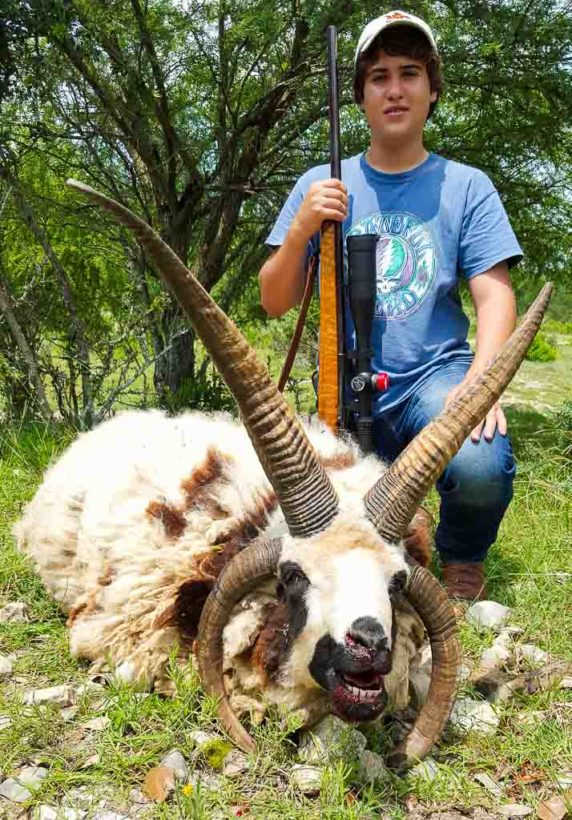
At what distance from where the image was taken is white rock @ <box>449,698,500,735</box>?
2.84 m

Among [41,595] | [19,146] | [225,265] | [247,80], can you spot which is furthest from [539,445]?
[19,146]

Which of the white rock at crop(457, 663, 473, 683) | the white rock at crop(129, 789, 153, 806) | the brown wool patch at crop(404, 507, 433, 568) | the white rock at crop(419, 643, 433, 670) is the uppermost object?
the brown wool patch at crop(404, 507, 433, 568)

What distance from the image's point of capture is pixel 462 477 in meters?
3.54

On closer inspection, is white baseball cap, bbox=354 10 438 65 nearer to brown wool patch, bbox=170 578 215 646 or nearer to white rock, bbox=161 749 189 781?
brown wool patch, bbox=170 578 215 646

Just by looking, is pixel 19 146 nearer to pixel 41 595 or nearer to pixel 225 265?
pixel 225 265

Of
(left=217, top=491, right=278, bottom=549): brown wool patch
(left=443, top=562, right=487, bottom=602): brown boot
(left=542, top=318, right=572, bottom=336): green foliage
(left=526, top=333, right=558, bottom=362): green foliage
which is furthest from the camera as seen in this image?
(left=542, top=318, right=572, bottom=336): green foliage

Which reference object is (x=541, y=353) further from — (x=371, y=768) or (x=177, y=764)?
(x=177, y=764)

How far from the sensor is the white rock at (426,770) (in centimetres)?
258

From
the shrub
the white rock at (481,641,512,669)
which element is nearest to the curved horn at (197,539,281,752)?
the white rock at (481,641,512,669)

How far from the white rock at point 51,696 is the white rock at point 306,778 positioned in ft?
2.87

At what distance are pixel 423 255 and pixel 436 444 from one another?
147 cm

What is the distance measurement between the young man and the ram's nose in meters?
1.38

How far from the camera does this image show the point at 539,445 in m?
7.04

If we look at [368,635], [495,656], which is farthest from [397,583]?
[495,656]
